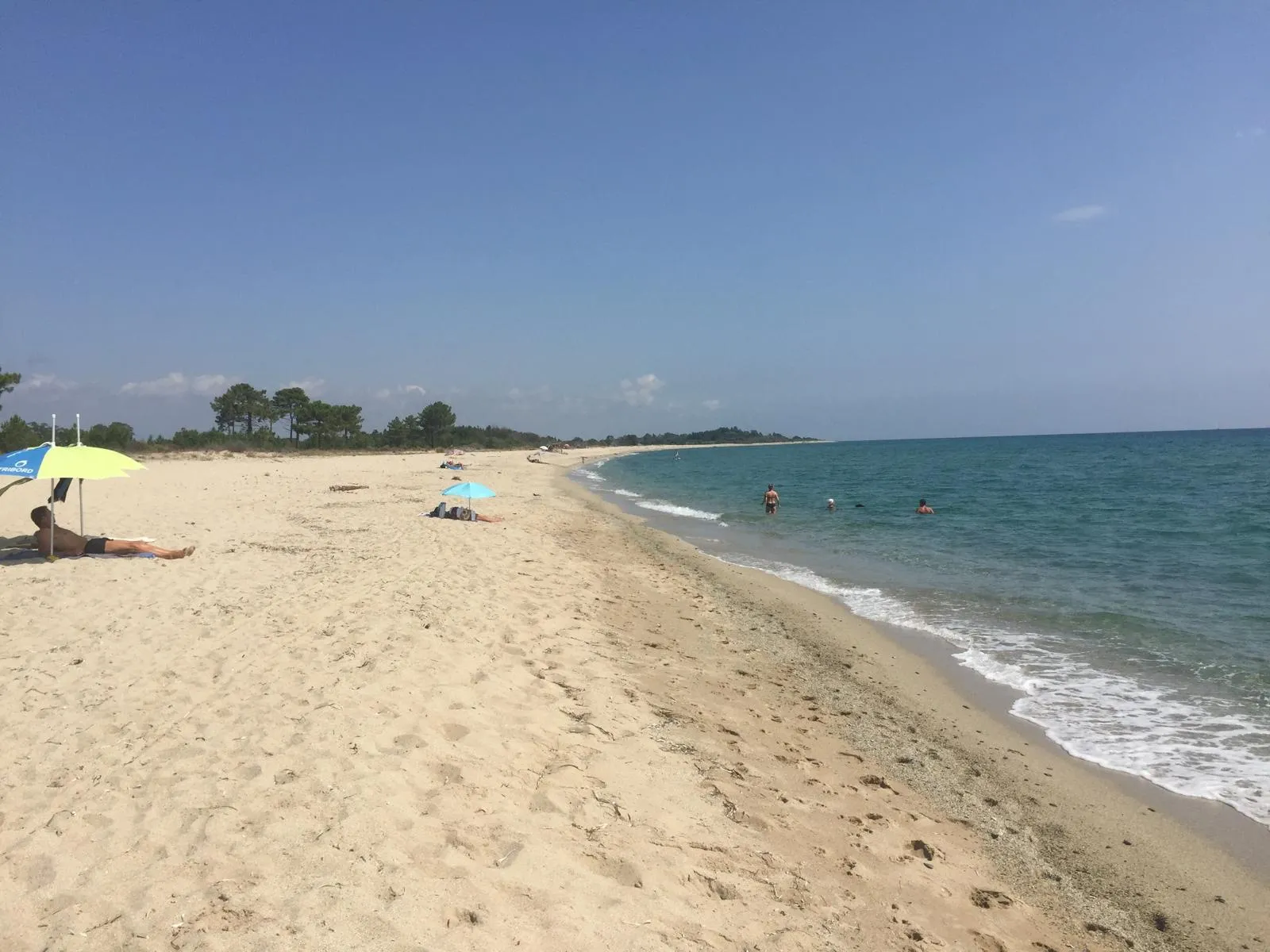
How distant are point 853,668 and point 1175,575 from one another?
10185 millimetres

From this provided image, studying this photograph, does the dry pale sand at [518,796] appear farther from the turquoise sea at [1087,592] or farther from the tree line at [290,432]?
the tree line at [290,432]

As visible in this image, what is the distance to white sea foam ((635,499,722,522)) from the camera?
27.1m

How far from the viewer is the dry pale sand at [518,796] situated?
3469 millimetres

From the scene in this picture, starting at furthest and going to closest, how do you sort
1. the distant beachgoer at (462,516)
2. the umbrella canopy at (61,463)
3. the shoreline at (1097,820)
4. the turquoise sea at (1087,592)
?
the distant beachgoer at (462,516)
the umbrella canopy at (61,463)
the turquoise sea at (1087,592)
the shoreline at (1097,820)

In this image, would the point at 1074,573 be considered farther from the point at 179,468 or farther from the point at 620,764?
the point at 179,468

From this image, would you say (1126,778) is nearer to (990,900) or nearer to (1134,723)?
(1134,723)

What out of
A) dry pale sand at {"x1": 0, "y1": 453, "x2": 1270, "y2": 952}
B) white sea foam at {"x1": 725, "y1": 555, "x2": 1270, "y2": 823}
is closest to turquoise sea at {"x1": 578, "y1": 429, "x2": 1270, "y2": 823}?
white sea foam at {"x1": 725, "y1": 555, "x2": 1270, "y2": 823}

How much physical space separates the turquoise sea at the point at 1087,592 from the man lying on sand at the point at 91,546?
11434 millimetres

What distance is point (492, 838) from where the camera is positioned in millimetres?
4031

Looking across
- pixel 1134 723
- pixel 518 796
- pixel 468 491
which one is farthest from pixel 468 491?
pixel 1134 723

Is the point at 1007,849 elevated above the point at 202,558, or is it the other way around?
the point at 202,558

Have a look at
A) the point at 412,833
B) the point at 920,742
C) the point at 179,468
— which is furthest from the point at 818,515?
the point at 179,468

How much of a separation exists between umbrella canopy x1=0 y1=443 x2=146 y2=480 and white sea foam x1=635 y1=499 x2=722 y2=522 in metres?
18.5

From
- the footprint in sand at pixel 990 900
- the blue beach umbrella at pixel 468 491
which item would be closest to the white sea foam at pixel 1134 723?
the footprint in sand at pixel 990 900
